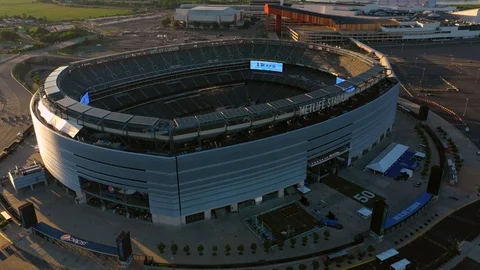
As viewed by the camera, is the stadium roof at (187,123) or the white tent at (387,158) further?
the white tent at (387,158)

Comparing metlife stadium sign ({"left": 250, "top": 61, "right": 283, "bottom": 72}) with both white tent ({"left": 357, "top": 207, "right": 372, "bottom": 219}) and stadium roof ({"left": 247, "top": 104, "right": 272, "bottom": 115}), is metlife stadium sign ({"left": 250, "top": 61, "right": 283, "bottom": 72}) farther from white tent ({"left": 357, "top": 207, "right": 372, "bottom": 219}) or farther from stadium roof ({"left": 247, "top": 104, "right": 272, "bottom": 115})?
white tent ({"left": 357, "top": 207, "right": 372, "bottom": 219})

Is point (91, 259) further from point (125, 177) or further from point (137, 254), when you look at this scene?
point (125, 177)

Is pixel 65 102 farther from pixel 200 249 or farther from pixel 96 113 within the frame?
pixel 200 249

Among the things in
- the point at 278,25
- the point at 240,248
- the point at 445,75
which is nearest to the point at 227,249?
the point at 240,248

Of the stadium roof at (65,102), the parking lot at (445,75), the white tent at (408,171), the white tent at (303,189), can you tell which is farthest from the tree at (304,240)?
the parking lot at (445,75)

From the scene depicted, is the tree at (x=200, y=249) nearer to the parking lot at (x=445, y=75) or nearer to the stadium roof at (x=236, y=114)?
the stadium roof at (x=236, y=114)

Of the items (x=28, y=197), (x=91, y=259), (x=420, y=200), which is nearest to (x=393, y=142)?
(x=420, y=200)
